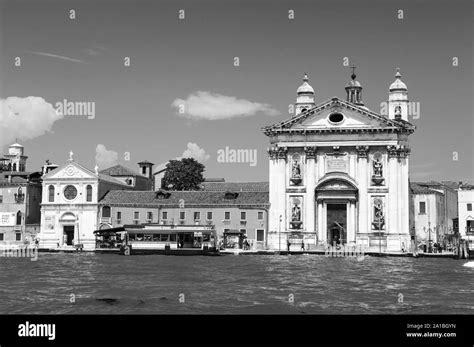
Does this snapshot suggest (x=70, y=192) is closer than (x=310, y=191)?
No

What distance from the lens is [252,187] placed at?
2376 inches

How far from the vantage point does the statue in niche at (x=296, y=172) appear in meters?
50.5

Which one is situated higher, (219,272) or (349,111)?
(349,111)

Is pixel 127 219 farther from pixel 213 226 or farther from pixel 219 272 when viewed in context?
pixel 219 272

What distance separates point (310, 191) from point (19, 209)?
2366 cm

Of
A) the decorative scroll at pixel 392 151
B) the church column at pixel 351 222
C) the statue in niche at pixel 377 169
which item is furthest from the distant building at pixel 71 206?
the decorative scroll at pixel 392 151

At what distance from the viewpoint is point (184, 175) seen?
67125mm

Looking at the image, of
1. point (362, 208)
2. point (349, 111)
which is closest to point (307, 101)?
point (349, 111)

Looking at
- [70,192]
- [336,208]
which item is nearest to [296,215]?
[336,208]

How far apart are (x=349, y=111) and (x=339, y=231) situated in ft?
28.4

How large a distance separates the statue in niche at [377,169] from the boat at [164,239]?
39.9 feet

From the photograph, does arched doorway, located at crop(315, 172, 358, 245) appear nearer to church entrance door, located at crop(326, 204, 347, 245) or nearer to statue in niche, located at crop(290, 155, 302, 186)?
church entrance door, located at crop(326, 204, 347, 245)

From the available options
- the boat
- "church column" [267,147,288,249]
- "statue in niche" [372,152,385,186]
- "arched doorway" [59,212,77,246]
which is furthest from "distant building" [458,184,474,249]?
"arched doorway" [59,212,77,246]

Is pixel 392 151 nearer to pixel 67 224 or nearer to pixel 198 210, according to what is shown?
pixel 198 210
